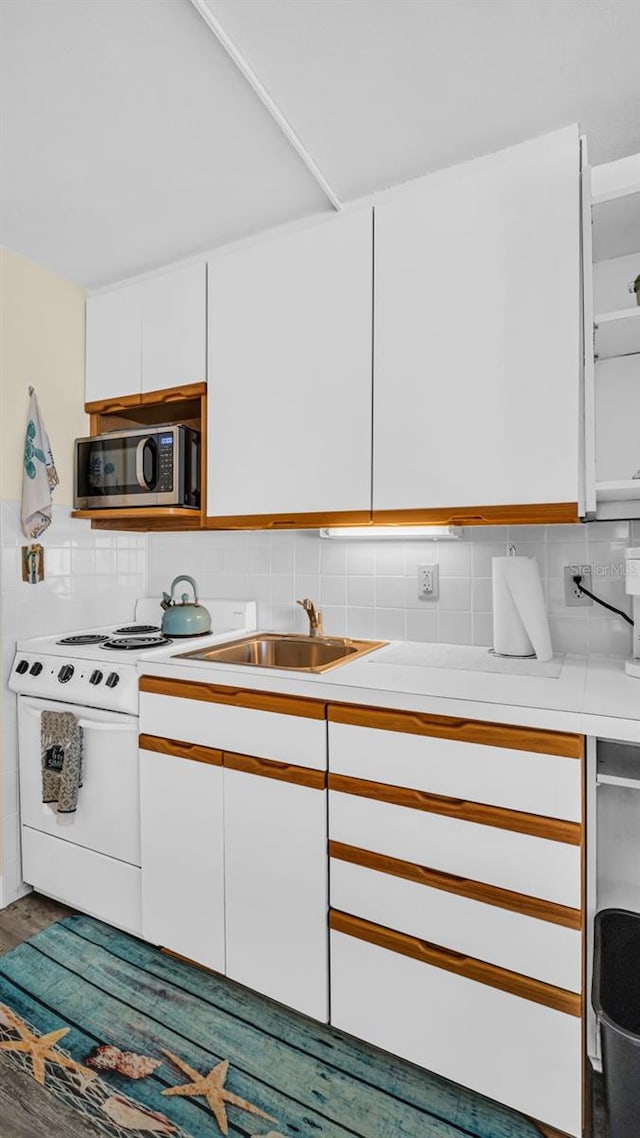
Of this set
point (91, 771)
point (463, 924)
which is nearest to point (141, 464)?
point (91, 771)

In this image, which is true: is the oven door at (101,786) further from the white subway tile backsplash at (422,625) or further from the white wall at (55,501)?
the white subway tile backsplash at (422,625)

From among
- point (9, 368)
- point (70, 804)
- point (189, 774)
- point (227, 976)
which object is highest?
point (9, 368)

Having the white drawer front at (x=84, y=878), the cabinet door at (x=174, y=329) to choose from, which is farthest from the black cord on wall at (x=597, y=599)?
the white drawer front at (x=84, y=878)

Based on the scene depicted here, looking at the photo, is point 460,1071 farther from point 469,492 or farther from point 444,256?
point 444,256

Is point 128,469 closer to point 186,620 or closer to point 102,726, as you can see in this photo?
point 186,620

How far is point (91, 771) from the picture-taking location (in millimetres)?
2021

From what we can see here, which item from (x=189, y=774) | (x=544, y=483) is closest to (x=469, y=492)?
(x=544, y=483)

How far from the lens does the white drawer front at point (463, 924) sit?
1.27 metres

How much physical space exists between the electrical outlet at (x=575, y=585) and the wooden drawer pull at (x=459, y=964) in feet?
3.50

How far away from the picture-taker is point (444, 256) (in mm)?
1703

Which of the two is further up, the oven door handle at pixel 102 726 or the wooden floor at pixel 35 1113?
the oven door handle at pixel 102 726

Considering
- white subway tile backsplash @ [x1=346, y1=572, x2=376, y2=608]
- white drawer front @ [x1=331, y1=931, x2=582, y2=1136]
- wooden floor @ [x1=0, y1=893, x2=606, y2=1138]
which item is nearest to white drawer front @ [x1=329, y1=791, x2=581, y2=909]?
white drawer front @ [x1=331, y1=931, x2=582, y2=1136]

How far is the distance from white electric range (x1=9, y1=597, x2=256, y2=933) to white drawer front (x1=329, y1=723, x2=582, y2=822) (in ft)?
2.57

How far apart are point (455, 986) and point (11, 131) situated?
251cm
